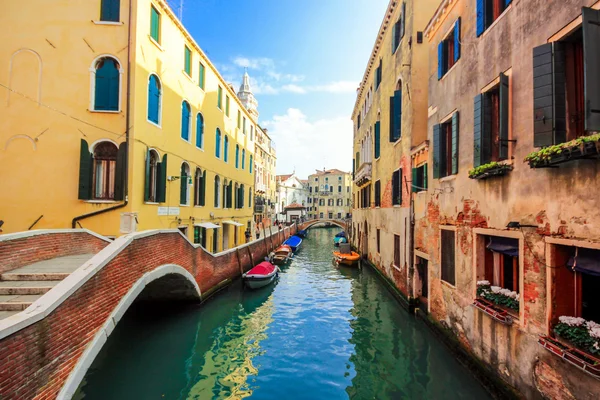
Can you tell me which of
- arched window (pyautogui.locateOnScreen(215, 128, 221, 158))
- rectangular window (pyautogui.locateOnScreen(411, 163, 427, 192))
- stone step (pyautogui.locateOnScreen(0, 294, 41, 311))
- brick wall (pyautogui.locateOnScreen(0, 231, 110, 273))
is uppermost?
arched window (pyautogui.locateOnScreen(215, 128, 221, 158))

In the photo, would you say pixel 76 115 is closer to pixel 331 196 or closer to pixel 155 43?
pixel 155 43

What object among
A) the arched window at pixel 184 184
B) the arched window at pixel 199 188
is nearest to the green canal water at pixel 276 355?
the arched window at pixel 184 184

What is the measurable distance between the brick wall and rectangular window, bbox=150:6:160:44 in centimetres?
654

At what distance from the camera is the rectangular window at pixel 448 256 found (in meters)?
7.36

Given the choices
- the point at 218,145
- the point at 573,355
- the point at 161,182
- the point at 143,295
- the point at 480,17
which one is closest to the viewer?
the point at 573,355

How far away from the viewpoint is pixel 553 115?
4176 millimetres

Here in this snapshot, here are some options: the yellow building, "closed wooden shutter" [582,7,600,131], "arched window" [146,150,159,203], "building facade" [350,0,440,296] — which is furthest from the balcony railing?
"closed wooden shutter" [582,7,600,131]

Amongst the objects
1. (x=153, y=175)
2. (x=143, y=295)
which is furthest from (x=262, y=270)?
(x=153, y=175)

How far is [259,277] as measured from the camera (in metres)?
13.1

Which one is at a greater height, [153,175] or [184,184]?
[153,175]

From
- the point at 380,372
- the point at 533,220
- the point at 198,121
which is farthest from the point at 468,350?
the point at 198,121

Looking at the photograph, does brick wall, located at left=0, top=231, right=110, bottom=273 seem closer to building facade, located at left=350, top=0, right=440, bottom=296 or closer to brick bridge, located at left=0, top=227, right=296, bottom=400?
brick bridge, located at left=0, top=227, right=296, bottom=400

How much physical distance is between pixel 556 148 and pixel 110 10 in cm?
1130

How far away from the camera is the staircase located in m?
4.48
